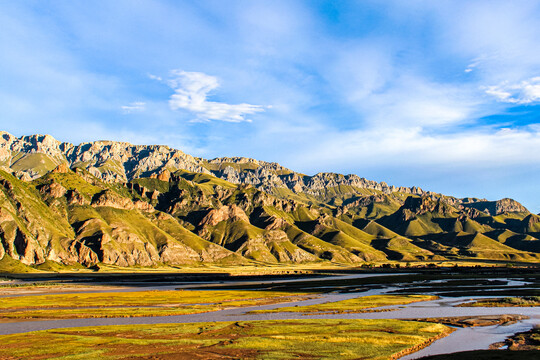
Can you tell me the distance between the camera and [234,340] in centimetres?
5912

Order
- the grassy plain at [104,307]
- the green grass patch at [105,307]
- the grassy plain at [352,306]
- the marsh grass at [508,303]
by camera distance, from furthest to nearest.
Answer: the marsh grass at [508,303], the grassy plain at [352,306], the green grass patch at [105,307], the grassy plain at [104,307]

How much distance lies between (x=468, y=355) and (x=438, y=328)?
71.7 ft

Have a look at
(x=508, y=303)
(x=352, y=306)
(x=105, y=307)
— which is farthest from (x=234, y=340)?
(x=508, y=303)

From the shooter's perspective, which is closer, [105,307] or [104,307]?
[104,307]

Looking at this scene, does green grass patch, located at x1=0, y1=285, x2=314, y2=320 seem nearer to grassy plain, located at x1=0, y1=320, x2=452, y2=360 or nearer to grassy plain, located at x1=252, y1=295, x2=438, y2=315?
grassy plain, located at x1=252, y1=295, x2=438, y2=315

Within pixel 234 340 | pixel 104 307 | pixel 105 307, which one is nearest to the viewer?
pixel 234 340

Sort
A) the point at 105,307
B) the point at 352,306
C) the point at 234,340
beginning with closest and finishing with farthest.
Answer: the point at 234,340 < the point at 352,306 < the point at 105,307

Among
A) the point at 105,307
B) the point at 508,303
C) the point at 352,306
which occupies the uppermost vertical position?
the point at 508,303

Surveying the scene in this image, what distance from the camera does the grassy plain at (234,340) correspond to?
5103cm

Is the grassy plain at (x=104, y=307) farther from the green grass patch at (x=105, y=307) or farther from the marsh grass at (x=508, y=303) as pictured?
the marsh grass at (x=508, y=303)

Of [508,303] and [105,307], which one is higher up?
[508,303]

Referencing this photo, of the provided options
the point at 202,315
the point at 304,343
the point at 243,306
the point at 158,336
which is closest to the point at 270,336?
the point at 304,343

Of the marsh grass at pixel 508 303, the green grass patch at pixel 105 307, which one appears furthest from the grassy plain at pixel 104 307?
the marsh grass at pixel 508 303

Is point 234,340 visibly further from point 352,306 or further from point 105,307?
point 105,307
